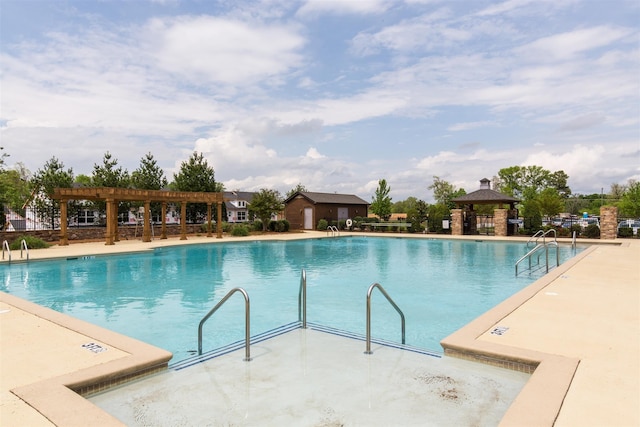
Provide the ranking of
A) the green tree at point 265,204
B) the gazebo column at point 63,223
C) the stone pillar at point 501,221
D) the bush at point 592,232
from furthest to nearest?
the green tree at point 265,204 → the stone pillar at point 501,221 → the bush at point 592,232 → the gazebo column at point 63,223

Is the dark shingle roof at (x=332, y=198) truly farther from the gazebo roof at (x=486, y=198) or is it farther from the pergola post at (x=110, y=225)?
the pergola post at (x=110, y=225)

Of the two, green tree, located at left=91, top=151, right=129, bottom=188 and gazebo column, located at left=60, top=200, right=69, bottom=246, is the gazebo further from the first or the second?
gazebo column, located at left=60, top=200, right=69, bottom=246

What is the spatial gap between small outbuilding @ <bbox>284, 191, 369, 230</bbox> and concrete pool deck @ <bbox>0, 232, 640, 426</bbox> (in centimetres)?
3281

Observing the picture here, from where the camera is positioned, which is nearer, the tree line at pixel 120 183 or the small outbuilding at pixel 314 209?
the tree line at pixel 120 183

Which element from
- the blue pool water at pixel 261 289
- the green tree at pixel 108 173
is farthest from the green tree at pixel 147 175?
the blue pool water at pixel 261 289

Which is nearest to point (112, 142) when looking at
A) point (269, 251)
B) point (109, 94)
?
point (109, 94)

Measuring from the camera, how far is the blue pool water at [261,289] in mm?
8453

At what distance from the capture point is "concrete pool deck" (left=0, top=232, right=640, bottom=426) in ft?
11.7

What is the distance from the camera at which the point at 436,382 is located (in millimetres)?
4402

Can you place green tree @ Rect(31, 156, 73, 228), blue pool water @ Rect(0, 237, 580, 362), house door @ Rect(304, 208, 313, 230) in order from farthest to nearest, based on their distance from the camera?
1. house door @ Rect(304, 208, 313, 230)
2. green tree @ Rect(31, 156, 73, 228)
3. blue pool water @ Rect(0, 237, 580, 362)

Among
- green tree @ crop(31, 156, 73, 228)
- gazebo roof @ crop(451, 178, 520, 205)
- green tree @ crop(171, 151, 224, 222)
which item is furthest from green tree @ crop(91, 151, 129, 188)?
gazebo roof @ crop(451, 178, 520, 205)

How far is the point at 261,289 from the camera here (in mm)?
12195

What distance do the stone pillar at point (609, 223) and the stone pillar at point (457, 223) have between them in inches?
356

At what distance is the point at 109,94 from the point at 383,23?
13.3 metres
